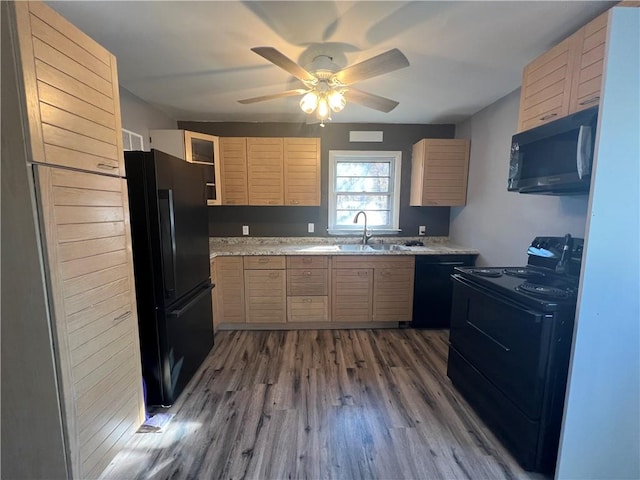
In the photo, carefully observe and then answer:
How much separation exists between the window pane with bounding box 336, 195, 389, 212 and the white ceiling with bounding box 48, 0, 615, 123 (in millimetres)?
1351

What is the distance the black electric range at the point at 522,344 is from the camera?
129cm

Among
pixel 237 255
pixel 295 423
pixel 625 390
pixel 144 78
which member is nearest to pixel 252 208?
pixel 237 255

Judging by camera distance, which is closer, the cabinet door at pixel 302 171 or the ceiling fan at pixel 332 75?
the ceiling fan at pixel 332 75

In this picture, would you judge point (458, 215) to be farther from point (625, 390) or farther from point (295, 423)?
point (295, 423)

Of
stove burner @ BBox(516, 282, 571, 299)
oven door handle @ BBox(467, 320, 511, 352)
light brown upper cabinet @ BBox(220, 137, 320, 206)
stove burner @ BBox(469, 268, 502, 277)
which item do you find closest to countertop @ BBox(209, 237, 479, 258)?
light brown upper cabinet @ BBox(220, 137, 320, 206)

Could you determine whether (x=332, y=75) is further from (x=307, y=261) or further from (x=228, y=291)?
(x=228, y=291)

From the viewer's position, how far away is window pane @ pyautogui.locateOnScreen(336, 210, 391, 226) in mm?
3584

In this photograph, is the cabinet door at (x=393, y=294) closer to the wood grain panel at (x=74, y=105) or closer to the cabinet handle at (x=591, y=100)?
the cabinet handle at (x=591, y=100)

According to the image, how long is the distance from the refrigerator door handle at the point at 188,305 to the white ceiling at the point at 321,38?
176cm

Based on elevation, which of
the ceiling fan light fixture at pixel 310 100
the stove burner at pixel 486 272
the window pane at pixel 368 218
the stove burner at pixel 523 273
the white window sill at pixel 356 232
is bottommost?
the stove burner at pixel 486 272

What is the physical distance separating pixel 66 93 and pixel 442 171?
127 inches

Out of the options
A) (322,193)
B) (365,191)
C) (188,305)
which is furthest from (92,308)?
(365,191)

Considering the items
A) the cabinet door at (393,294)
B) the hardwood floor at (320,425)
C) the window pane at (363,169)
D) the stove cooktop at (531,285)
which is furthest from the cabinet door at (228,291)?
the stove cooktop at (531,285)

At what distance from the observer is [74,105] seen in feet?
3.75
